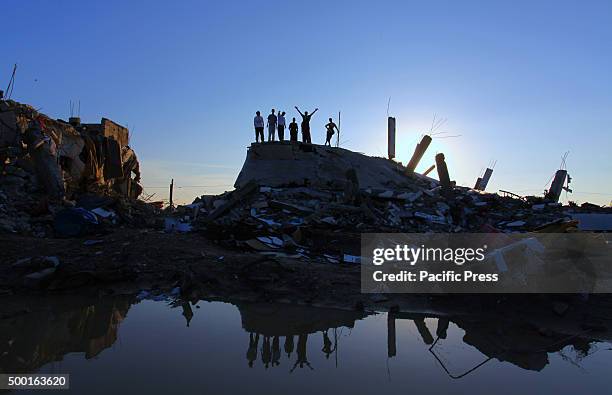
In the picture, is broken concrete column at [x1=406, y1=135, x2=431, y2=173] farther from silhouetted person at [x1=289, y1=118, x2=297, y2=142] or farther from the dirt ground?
the dirt ground

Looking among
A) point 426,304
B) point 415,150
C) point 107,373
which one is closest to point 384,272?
point 426,304

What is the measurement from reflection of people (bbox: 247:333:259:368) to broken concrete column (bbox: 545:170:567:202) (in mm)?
15829

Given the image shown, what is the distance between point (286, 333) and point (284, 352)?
591 millimetres

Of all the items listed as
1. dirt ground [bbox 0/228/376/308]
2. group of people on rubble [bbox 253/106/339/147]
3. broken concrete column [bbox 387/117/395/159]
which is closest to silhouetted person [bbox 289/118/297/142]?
group of people on rubble [bbox 253/106/339/147]

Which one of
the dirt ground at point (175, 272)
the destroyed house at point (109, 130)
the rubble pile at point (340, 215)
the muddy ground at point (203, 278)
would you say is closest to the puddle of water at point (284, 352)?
the muddy ground at point (203, 278)

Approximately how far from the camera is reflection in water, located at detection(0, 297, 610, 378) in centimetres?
484

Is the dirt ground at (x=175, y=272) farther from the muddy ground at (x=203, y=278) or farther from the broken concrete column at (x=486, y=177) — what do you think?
the broken concrete column at (x=486, y=177)

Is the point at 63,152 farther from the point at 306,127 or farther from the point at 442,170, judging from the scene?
the point at 442,170

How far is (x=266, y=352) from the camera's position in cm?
508

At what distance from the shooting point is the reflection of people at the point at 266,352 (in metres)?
4.80

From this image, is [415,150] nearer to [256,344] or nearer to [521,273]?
[521,273]

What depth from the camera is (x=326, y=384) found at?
13.8 feet

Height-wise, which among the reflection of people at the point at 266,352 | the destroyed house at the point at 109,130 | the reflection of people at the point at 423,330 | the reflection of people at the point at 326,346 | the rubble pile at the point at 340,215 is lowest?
the reflection of people at the point at 266,352

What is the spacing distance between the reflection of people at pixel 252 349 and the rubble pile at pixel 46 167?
678 centimetres
